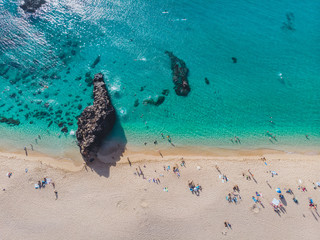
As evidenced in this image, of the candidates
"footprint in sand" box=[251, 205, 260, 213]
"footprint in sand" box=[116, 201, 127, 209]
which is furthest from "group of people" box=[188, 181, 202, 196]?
"footprint in sand" box=[116, 201, 127, 209]

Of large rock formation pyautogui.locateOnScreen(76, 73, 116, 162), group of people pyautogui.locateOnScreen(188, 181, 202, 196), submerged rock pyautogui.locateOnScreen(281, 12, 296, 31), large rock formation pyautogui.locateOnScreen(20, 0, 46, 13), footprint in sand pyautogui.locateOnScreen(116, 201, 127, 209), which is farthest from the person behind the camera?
large rock formation pyautogui.locateOnScreen(20, 0, 46, 13)

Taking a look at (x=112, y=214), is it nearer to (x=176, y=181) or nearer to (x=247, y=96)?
(x=176, y=181)

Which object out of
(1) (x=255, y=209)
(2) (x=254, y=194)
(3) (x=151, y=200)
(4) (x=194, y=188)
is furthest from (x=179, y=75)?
(1) (x=255, y=209)

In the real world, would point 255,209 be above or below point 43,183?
above

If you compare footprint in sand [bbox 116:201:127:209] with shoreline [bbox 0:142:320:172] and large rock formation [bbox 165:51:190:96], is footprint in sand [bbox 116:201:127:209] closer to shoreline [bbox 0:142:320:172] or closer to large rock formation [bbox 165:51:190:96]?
shoreline [bbox 0:142:320:172]

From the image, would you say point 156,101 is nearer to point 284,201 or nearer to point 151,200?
point 151,200

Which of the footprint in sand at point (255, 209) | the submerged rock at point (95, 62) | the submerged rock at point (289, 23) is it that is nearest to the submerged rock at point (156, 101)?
the submerged rock at point (95, 62)

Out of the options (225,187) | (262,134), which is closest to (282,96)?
(262,134)
